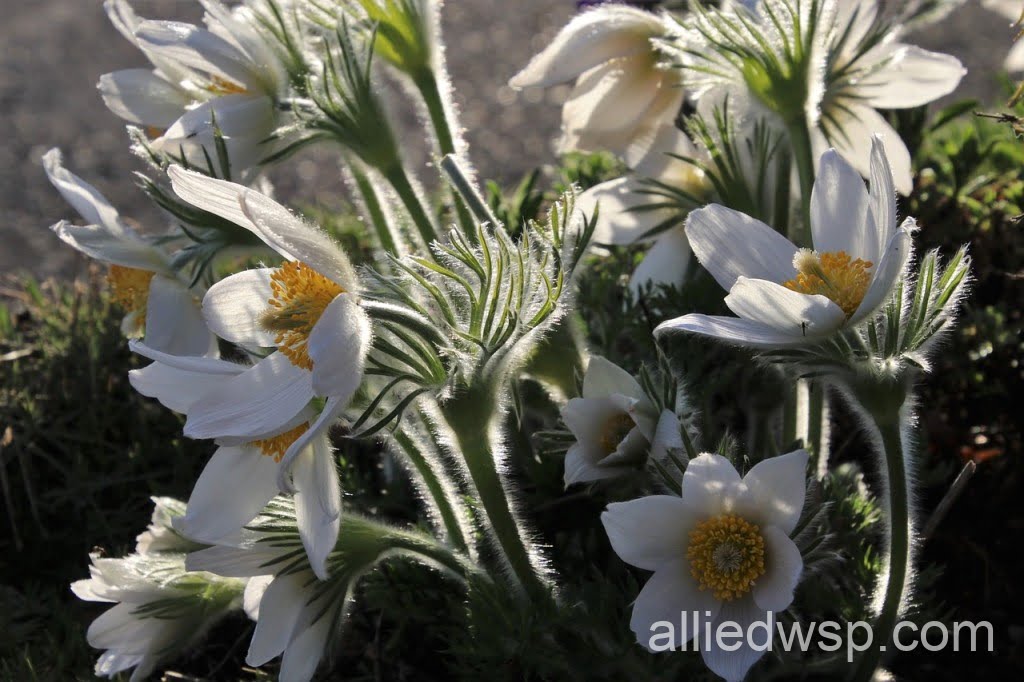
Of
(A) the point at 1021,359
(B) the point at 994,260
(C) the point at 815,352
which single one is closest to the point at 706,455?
(C) the point at 815,352

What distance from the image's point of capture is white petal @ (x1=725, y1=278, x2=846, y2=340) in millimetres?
1029

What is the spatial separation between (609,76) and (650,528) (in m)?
0.70

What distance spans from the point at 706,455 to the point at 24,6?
5941 millimetres

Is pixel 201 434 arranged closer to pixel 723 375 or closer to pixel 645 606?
pixel 645 606

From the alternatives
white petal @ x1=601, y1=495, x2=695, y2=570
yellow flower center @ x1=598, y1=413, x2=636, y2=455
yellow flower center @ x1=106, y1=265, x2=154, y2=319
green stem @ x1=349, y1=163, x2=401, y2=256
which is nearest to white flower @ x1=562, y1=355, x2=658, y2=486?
yellow flower center @ x1=598, y1=413, x2=636, y2=455

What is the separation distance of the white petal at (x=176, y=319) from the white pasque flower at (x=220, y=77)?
0.54 ft

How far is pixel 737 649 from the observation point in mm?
1075

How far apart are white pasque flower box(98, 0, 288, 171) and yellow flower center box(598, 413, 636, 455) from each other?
55 centimetres

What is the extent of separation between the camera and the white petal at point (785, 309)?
1.03m

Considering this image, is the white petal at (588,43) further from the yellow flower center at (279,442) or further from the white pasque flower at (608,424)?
the yellow flower center at (279,442)

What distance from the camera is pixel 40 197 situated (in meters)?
4.23

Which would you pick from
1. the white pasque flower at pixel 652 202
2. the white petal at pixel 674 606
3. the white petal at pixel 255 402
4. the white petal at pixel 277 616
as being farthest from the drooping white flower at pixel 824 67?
the white petal at pixel 277 616

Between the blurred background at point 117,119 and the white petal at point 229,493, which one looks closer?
the white petal at point 229,493

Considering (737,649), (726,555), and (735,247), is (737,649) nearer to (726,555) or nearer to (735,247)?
(726,555)
